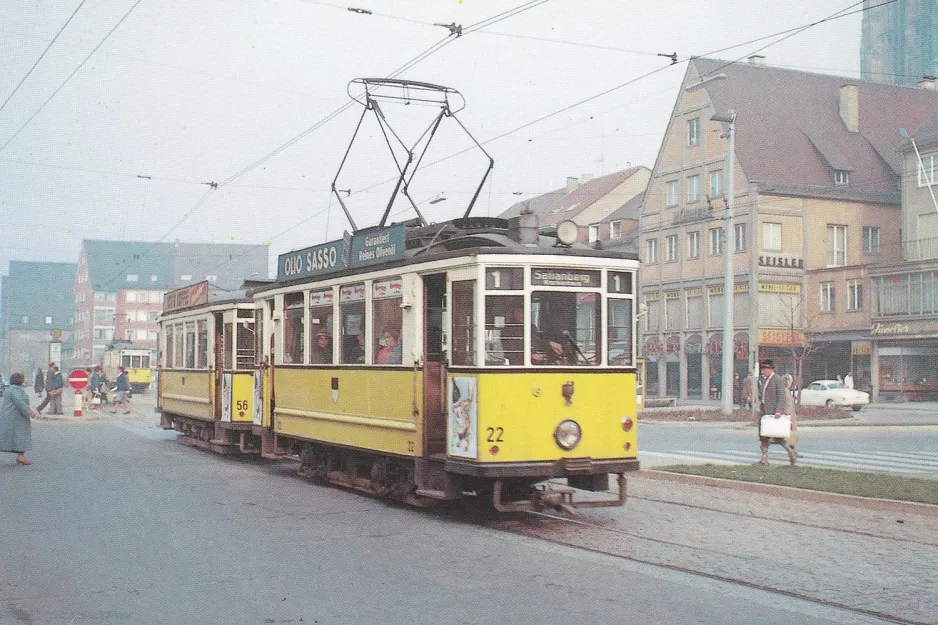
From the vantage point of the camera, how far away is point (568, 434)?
1141 centimetres

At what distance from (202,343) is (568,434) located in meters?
12.9

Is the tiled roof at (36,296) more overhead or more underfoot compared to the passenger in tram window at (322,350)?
more overhead

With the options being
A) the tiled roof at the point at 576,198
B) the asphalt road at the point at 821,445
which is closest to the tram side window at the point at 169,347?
the asphalt road at the point at 821,445

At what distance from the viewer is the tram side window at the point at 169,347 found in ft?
83.9

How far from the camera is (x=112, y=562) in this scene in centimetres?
920

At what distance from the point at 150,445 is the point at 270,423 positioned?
24.4 ft

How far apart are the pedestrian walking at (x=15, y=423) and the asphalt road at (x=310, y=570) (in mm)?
4007

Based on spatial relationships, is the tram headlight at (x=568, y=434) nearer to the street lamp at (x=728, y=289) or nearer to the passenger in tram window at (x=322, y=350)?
the passenger in tram window at (x=322, y=350)

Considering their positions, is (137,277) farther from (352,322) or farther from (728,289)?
(352,322)

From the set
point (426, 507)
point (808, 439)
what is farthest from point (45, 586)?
point (808, 439)

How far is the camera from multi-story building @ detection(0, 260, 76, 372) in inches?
5974

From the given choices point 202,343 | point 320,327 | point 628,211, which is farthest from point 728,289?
point 628,211

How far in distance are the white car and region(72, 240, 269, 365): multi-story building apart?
7412 centimetres

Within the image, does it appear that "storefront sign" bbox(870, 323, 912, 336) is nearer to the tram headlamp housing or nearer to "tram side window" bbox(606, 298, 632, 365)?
"tram side window" bbox(606, 298, 632, 365)
